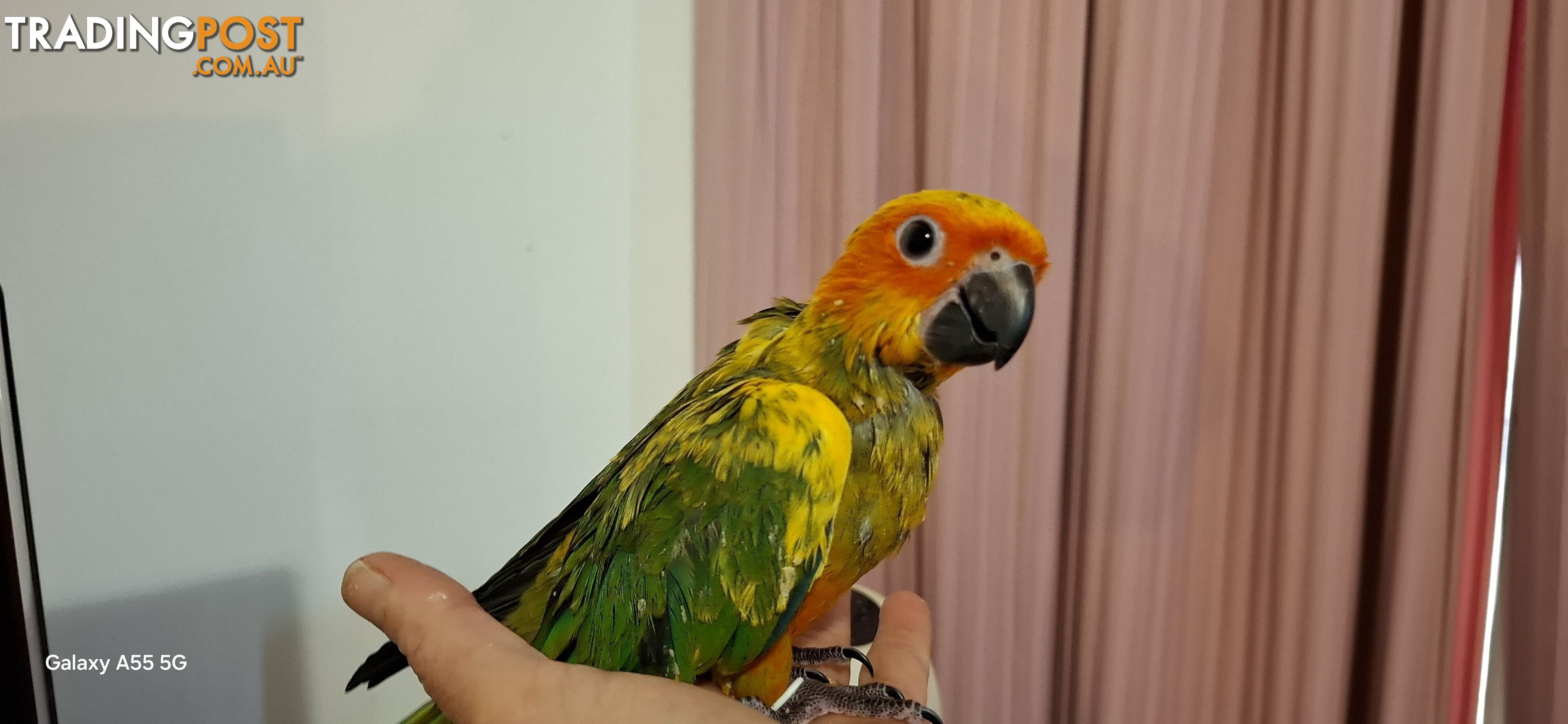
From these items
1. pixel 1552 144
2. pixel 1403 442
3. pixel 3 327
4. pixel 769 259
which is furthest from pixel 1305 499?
pixel 3 327

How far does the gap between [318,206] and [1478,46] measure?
1.34 metres

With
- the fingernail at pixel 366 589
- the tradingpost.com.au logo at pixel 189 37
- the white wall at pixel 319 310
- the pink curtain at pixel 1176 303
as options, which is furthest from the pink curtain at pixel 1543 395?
the tradingpost.com.au logo at pixel 189 37

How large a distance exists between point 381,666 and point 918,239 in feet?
1.87

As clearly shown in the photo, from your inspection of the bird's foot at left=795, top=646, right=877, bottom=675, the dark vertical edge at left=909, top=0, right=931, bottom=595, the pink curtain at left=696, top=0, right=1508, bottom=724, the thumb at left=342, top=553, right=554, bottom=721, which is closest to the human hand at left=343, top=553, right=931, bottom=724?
the thumb at left=342, top=553, right=554, bottom=721

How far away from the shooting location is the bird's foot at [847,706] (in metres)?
0.67

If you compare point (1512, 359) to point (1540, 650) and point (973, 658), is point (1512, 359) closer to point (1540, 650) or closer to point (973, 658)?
point (1540, 650)

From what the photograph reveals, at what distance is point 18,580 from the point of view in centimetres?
74

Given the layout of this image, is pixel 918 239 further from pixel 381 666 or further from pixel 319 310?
pixel 319 310

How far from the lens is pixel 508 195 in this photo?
1140 millimetres

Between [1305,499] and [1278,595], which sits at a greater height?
[1305,499]

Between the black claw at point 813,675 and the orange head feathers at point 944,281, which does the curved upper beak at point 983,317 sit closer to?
the orange head feathers at point 944,281

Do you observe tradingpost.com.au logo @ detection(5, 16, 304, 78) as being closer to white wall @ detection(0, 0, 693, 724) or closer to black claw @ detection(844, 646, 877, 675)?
white wall @ detection(0, 0, 693, 724)

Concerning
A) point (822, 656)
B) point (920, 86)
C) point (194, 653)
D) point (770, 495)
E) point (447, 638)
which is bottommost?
point (194, 653)

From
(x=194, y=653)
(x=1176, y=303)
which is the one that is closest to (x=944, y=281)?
(x=1176, y=303)
